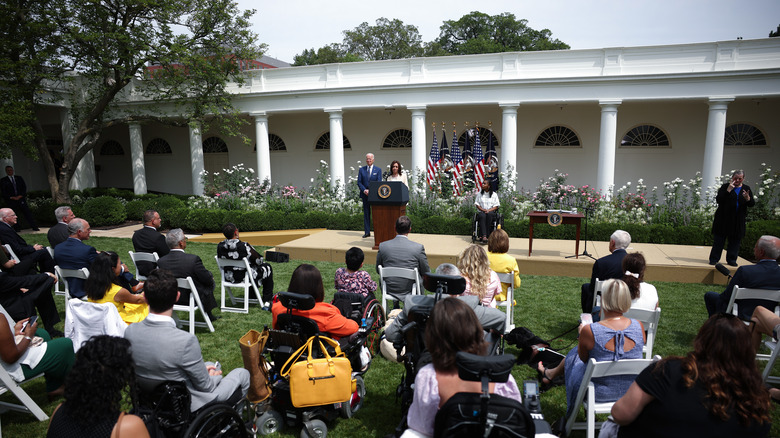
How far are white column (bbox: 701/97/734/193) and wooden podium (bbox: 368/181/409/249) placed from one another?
1058 centimetres

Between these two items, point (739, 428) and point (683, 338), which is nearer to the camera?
point (739, 428)

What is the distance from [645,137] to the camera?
17188mm

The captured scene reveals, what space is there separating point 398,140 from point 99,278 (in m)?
17.0

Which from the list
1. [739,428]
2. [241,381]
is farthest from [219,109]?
[739,428]

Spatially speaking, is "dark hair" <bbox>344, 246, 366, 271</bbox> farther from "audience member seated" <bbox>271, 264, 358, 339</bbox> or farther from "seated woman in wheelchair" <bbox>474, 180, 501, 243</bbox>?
"seated woman in wheelchair" <bbox>474, 180, 501, 243</bbox>

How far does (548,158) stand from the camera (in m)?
18.2

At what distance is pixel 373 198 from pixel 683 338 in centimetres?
569

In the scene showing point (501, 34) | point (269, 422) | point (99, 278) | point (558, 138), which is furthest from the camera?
point (501, 34)

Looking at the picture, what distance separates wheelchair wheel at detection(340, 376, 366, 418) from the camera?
151 inches

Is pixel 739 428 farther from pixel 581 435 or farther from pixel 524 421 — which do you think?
pixel 581 435

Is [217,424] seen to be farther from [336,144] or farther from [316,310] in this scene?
[336,144]

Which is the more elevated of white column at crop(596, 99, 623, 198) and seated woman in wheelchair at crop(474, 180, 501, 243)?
white column at crop(596, 99, 623, 198)

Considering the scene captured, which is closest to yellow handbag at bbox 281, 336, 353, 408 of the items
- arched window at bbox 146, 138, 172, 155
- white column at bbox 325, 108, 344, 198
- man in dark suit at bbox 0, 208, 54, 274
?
man in dark suit at bbox 0, 208, 54, 274

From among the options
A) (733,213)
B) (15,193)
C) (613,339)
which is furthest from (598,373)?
(15,193)
